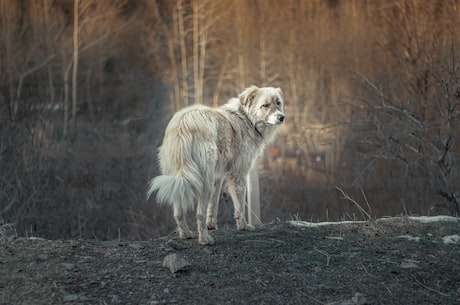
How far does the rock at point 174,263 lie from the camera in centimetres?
520

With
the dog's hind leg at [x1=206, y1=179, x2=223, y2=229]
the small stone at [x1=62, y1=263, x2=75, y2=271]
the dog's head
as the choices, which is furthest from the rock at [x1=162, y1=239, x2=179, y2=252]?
the dog's head

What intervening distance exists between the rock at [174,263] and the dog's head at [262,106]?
2913 millimetres

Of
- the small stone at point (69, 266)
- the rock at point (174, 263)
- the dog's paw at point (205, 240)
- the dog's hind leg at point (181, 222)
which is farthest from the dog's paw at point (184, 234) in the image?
the small stone at point (69, 266)

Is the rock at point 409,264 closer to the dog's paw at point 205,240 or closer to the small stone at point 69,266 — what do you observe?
the dog's paw at point 205,240

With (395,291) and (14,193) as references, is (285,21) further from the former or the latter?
(395,291)

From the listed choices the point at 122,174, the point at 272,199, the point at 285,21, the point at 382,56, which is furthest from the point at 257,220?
the point at 285,21

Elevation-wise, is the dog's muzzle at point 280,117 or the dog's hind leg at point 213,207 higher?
the dog's muzzle at point 280,117

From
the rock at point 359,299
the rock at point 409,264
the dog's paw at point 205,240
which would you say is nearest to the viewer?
the rock at point 359,299

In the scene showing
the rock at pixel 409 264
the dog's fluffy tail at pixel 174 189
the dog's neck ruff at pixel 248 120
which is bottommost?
the rock at pixel 409 264

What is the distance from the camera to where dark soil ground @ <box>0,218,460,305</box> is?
4.81 metres

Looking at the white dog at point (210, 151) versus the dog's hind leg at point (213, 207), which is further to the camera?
the dog's hind leg at point (213, 207)

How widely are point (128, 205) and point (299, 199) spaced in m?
5.54

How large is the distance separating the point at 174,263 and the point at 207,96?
22413 mm

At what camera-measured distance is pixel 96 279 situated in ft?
16.4
